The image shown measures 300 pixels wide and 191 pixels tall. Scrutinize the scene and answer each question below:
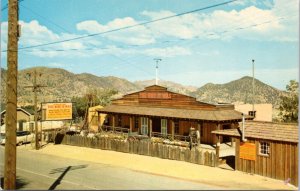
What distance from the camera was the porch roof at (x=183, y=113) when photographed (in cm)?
2994

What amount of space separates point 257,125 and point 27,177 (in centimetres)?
1354

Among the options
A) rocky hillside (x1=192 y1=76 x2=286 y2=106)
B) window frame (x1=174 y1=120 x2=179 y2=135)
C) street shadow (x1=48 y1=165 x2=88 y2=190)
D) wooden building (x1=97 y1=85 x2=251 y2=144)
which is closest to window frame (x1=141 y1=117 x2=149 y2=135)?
wooden building (x1=97 y1=85 x2=251 y2=144)

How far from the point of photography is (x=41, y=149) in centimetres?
3256

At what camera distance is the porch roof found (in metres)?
29.9

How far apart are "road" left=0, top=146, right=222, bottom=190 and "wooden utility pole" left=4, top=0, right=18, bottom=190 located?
4.02 meters

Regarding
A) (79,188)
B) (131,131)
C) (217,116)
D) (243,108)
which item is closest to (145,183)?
(79,188)

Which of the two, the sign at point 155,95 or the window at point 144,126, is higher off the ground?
the sign at point 155,95

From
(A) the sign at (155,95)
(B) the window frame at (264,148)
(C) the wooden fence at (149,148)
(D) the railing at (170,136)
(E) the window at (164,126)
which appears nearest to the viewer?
(B) the window frame at (264,148)

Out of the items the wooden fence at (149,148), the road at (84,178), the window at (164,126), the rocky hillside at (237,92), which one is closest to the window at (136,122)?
the window at (164,126)

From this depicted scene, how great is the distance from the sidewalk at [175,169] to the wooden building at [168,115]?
6558 millimetres

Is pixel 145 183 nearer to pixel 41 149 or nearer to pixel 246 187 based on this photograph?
pixel 246 187

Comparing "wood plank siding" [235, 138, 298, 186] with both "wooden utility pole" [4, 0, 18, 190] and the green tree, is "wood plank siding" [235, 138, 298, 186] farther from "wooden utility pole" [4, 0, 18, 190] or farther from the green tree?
the green tree

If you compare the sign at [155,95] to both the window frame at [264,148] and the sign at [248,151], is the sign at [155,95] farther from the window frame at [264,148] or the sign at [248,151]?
the window frame at [264,148]

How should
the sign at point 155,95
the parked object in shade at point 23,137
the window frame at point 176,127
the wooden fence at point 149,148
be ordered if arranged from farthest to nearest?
the parked object in shade at point 23,137
the sign at point 155,95
the window frame at point 176,127
the wooden fence at point 149,148
